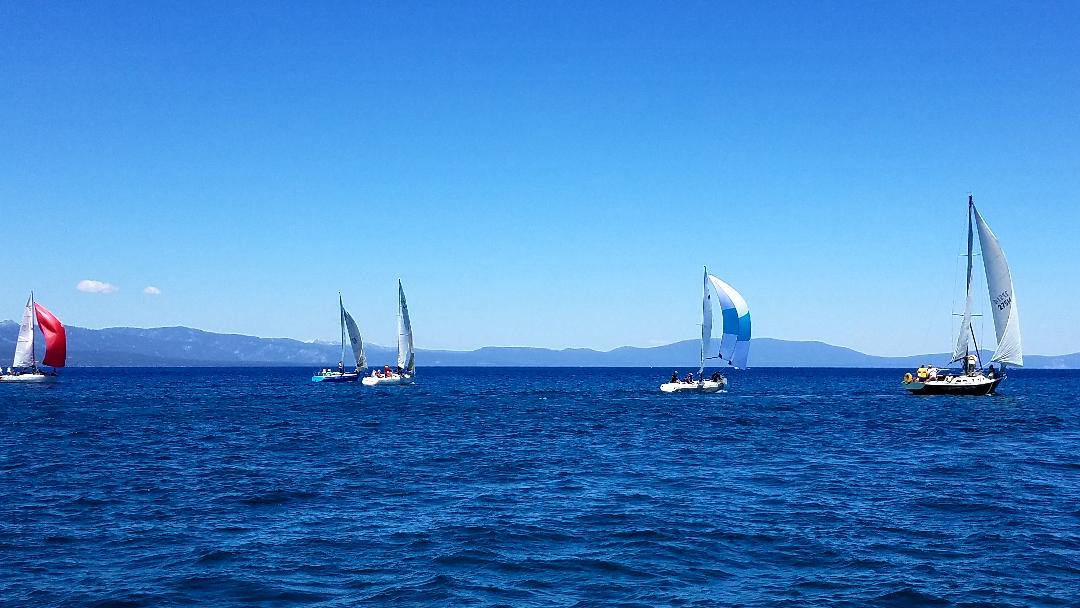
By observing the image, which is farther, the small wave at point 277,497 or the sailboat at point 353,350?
the sailboat at point 353,350

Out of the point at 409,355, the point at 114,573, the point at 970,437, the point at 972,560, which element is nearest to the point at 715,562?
the point at 972,560

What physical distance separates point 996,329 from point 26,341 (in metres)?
125

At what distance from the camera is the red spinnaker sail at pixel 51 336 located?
117438 mm

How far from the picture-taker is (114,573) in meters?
17.6

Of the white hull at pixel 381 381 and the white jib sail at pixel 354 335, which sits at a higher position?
the white jib sail at pixel 354 335

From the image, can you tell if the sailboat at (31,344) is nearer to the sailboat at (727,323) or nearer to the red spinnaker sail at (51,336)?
the red spinnaker sail at (51,336)

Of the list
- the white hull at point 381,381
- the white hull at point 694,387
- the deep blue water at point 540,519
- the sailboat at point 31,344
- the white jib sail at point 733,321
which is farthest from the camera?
the sailboat at point 31,344

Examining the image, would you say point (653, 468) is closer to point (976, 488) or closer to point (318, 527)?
point (976, 488)

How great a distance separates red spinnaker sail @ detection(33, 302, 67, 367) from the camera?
385 ft

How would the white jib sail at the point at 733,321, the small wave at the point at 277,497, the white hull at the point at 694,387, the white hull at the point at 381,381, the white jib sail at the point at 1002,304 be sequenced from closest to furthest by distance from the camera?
the small wave at the point at 277,497 → the white jib sail at the point at 1002,304 → the white hull at the point at 694,387 → the white jib sail at the point at 733,321 → the white hull at the point at 381,381

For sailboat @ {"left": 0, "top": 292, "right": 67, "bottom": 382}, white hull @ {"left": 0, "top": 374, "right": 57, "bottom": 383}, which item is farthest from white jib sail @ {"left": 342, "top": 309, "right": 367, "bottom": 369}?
white hull @ {"left": 0, "top": 374, "right": 57, "bottom": 383}

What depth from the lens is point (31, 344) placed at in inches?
4626

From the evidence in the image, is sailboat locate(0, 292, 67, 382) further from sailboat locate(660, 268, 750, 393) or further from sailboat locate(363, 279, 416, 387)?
sailboat locate(660, 268, 750, 393)

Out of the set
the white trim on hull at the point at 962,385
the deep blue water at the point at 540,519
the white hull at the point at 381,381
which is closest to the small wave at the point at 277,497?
the deep blue water at the point at 540,519
